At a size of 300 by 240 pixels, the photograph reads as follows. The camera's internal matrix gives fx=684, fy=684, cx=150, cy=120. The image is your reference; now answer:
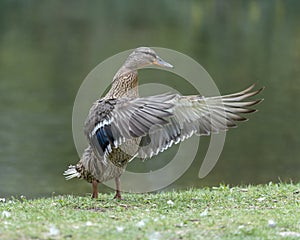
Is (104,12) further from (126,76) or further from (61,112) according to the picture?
(126,76)

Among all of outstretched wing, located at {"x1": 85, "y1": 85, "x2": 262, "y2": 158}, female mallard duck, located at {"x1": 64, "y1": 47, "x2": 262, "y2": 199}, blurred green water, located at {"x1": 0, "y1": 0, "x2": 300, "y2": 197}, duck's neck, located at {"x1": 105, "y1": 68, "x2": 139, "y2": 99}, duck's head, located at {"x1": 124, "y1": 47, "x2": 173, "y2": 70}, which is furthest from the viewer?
blurred green water, located at {"x1": 0, "y1": 0, "x2": 300, "y2": 197}

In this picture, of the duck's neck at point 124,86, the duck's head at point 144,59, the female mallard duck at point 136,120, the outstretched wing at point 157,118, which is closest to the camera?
the outstretched wing at point 157,118

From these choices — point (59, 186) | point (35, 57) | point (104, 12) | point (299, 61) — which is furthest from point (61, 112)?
point (104, 12)

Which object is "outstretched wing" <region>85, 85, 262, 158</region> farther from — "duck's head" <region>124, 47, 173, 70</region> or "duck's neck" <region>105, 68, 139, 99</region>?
"duck's head" <region>124, 47, 173, 70</region>

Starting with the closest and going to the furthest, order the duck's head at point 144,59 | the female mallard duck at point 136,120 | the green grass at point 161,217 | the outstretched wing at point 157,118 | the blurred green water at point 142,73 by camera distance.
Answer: the green grass at point 161,217 < the outstretched wing at point 157,118 < the female mallard duck at point 136,120 < the duck's head at point 144,59 < the blurred green water at point 142,73

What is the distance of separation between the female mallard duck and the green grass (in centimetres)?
62

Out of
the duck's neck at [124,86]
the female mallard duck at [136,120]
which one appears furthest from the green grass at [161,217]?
the duck's neck at [124,86]

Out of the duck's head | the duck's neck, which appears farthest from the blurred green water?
the duck's neck

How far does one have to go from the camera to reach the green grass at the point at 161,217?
7.69 metres

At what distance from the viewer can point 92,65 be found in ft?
164

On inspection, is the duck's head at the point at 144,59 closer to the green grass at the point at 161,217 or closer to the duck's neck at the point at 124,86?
the duck's neck at the point at 124,86

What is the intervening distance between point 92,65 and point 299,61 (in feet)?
55.9

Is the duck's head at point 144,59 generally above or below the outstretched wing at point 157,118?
above

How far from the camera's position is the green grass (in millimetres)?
7691
